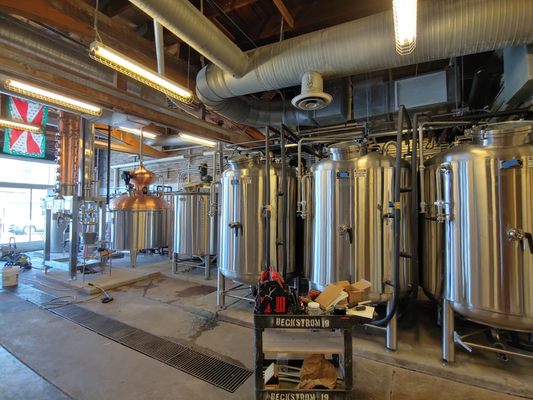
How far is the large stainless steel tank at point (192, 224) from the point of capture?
4.98m

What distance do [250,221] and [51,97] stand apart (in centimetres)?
297

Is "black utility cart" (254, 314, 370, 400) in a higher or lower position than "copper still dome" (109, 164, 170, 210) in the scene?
lower

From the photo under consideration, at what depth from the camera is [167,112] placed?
14.1 ft

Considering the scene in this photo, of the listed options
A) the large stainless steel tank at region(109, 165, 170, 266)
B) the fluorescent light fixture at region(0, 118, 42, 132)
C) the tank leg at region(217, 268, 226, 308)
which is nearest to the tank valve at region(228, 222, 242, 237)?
the tank leg at region(217, 268, 226, 308)

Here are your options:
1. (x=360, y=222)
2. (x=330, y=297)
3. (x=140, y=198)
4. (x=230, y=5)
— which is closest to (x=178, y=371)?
(x=330, y=297)

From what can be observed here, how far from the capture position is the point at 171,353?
250 centimetres

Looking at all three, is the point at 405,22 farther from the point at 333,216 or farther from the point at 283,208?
the point at 283,208

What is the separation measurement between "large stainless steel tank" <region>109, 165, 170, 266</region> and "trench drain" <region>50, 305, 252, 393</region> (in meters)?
2.50

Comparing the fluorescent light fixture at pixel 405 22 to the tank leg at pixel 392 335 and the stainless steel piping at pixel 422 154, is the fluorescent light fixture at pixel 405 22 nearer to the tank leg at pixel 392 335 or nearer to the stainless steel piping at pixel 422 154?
the stainless steel piping at pixel 422 154

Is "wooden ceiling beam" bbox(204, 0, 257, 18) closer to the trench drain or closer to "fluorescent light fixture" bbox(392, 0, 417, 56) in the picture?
"fluorescent light fixture" bbox(392, 0, 417, 56)

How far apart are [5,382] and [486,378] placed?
364 cm

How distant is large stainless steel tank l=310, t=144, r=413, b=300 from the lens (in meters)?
2.42

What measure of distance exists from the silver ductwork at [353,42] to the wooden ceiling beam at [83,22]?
0.73 metres

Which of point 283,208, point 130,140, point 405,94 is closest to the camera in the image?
point 283,208
